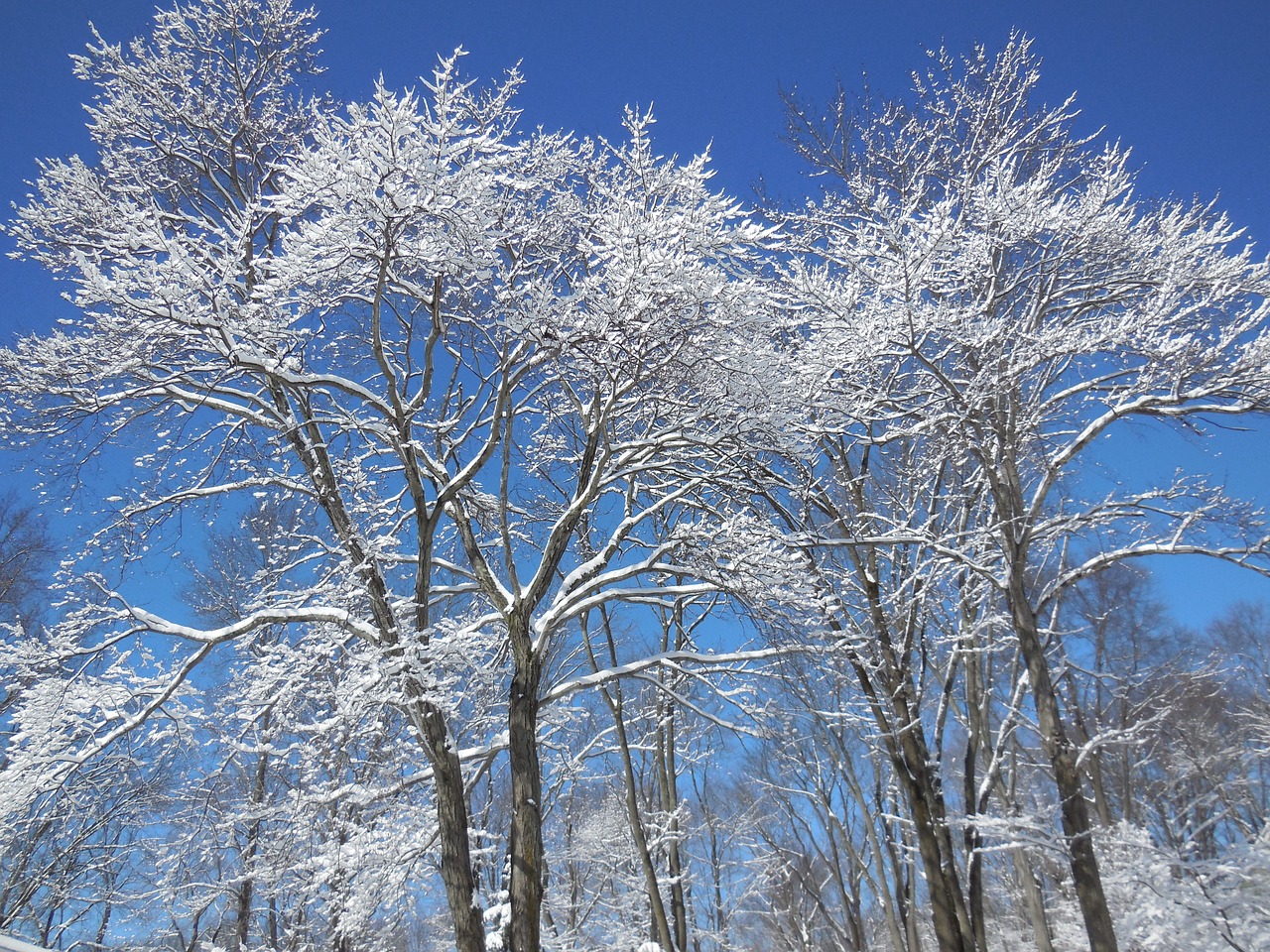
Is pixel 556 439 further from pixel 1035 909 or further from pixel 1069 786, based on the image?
pixel 1035 909

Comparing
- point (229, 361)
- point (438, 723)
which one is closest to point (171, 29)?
point (229, 361)

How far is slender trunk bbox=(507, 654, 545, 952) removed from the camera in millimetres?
6348

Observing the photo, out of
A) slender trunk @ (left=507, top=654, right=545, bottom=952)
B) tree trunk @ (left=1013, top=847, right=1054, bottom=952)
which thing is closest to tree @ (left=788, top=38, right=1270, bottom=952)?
slender trunk @ (left=507, top=654, right=545, bottom=952)

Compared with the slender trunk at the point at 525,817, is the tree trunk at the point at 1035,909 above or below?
below

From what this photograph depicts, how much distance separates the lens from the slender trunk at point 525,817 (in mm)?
6348

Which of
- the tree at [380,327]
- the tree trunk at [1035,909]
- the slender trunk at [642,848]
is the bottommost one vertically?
the tree trunk at [1035,909]

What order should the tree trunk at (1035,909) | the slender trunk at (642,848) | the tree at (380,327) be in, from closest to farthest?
1. the tree at (380,327)
2. the slender trunk at (642,848)
3. the tree trunk at (1035,909)

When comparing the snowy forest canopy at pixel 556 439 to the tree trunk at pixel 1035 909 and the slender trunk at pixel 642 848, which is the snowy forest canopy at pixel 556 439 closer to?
the slender trunk at pixel 642 848

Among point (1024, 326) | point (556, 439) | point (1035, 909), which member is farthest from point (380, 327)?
point (1035, 909)

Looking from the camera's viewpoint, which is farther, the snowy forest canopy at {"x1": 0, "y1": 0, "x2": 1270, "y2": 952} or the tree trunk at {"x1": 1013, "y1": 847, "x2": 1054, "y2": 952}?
the tree trunk at {"x1": 1013, "y1": 847, "x2": 1054, "y2": 952}

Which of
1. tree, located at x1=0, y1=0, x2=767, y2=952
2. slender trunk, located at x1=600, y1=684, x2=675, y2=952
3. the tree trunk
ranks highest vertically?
tree, located at x1=0, y1=0, x2=767, y2=952

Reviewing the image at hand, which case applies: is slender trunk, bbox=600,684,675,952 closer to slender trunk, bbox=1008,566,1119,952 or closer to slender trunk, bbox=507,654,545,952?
slender trunk, bbox=507,654,545,952

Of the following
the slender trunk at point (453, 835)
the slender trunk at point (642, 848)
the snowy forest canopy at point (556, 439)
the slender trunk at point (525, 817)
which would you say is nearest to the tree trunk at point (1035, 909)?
the snowy forest canopy at point (556, 439)

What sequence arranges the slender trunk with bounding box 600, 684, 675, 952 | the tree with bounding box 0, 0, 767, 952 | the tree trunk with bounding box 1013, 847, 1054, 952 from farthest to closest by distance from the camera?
the tree trunk with bounding box 1013, 847, 1054, 952 → the slender trunk with bounding box 600, 684, 675, 952 → the tree with bounding box 0, 0, 767, 952
